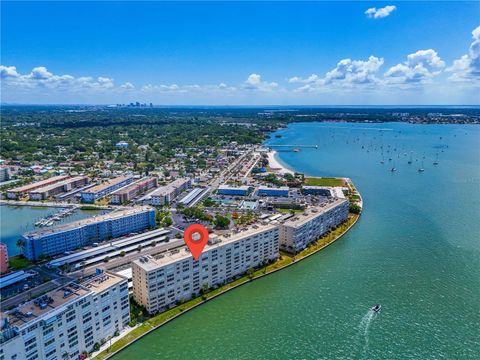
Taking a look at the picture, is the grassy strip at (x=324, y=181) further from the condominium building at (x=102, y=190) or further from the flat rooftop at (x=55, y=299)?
the flat rooftop at (x=55, y=299)

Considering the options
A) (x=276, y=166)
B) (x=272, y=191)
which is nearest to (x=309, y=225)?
(x=272, y=191)

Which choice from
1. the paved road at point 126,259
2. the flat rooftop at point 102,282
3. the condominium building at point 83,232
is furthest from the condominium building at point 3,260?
the flat rooftop at point 102,282

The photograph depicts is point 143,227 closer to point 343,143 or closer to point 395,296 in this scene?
point 395,296

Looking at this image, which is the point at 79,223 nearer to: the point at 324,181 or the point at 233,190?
the point at 233,190

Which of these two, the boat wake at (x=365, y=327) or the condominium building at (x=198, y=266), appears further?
the condominium building at (x=198, y=266)

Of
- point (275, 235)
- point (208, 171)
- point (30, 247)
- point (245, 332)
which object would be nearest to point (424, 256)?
point (275, 235)

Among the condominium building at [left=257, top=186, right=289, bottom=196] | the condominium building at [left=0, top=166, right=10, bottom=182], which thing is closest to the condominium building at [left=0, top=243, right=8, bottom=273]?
the condominium building at [left=257, top=186, right=289, bottom=196]
